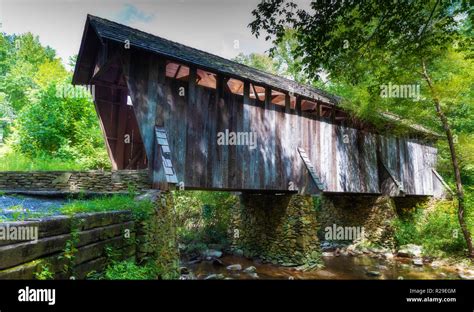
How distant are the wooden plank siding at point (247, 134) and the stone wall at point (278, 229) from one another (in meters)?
1.10

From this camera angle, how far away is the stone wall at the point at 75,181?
7315 mm

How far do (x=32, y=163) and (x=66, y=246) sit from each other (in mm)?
9426

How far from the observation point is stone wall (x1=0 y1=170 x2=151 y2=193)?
7315 millimetres

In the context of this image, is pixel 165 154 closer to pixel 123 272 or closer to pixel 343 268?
pixel 123 272

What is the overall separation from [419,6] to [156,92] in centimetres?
612

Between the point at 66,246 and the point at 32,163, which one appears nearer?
the point at 66,246

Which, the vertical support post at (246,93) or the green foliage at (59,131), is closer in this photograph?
the vertical support post at (246,93)

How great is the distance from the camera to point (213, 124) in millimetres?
9242

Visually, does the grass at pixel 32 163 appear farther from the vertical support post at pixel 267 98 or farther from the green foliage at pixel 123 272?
the vertical support post at pixel 267 98

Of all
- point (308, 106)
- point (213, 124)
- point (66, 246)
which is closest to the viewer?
point (66, 246)

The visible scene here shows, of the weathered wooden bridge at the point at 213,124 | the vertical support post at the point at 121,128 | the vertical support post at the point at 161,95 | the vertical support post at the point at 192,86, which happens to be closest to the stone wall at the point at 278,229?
the weathered wooden bridge at the point at 213,124

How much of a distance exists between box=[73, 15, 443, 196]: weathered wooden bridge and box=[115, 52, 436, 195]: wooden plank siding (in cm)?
3

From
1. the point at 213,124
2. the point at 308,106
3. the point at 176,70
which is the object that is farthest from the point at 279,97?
the point at 176,70
